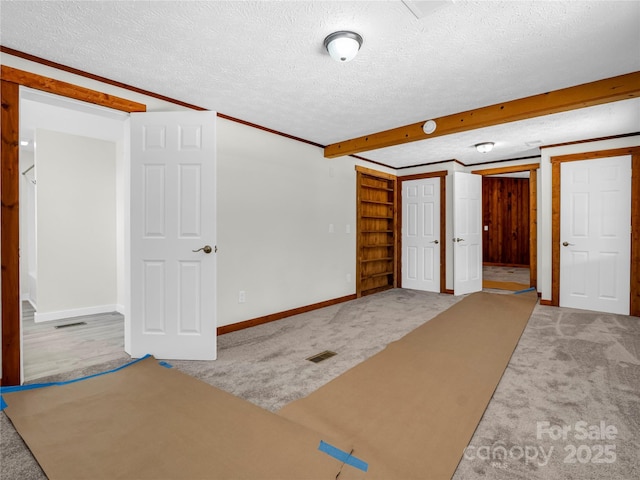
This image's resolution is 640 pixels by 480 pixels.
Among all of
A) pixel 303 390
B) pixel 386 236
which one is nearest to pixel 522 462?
pixel 303 390

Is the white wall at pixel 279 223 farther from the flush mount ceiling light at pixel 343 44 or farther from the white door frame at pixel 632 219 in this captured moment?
the white door frame at pixel 632 219

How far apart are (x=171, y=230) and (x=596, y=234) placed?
5298 millimetres

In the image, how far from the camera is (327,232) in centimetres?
494

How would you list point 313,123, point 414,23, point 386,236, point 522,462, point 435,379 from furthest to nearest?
1. point 386,236
2. point 313,123
3. point 435,379
4. point 414,23
5. point 522,462

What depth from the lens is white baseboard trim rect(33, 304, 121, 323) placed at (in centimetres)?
418

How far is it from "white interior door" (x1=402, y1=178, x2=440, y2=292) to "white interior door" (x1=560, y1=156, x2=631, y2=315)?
185 cm

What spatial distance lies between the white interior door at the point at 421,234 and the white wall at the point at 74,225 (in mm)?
4916

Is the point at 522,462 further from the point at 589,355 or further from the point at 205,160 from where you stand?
the point at 205,160

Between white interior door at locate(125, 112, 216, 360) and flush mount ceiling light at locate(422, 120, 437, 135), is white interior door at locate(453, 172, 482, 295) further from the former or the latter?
white interior door at locate(125, 112, 216, 360)

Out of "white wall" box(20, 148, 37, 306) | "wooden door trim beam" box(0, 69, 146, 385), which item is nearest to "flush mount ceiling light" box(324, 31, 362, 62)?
"wooden door trim beam" box(0, 69, 146, 385)

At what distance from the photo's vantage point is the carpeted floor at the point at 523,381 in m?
1.60

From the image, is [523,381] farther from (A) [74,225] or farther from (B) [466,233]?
(A) [74,225]

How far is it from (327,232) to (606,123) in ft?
12.0

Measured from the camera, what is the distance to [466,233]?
5.85m
